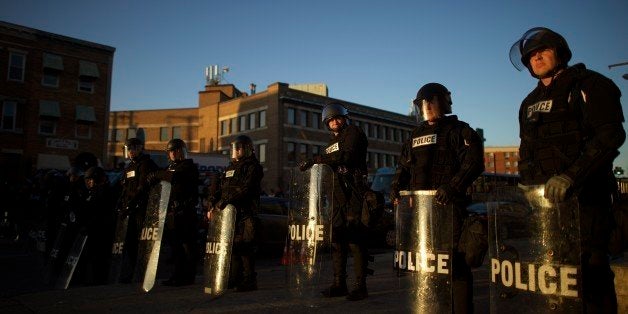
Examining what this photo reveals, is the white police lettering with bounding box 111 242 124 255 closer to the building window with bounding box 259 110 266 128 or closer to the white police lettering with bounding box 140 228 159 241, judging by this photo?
the white police lettering with bounding box 140 228 159 241

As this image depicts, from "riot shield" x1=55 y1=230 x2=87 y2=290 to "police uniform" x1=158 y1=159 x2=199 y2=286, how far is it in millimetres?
1184

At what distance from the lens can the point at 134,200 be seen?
6.04 m

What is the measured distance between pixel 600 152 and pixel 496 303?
3.39 ft

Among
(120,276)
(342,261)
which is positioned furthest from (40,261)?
(342,261)

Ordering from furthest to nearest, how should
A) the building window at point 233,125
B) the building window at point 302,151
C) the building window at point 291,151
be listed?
the building window at point 233,125 < the building window at point 302,151 < the building window at point 291,151

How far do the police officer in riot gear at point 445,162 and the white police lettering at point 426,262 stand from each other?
98mm

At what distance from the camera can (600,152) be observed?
2.41m

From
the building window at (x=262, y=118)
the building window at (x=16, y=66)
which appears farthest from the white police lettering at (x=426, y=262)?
the building window at (x=262, y=118)

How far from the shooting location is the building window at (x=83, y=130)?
29.3 meters

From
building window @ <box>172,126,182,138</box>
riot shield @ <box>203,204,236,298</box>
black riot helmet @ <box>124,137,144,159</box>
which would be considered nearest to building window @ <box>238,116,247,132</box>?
building window @ <box>172,126,182,138</box>

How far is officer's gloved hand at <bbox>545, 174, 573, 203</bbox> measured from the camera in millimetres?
2334

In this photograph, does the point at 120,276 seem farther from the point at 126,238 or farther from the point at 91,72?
the point at 91,72

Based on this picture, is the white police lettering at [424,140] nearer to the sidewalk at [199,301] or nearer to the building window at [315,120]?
the sidewalk at [199,301]

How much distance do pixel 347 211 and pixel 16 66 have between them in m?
29.9
